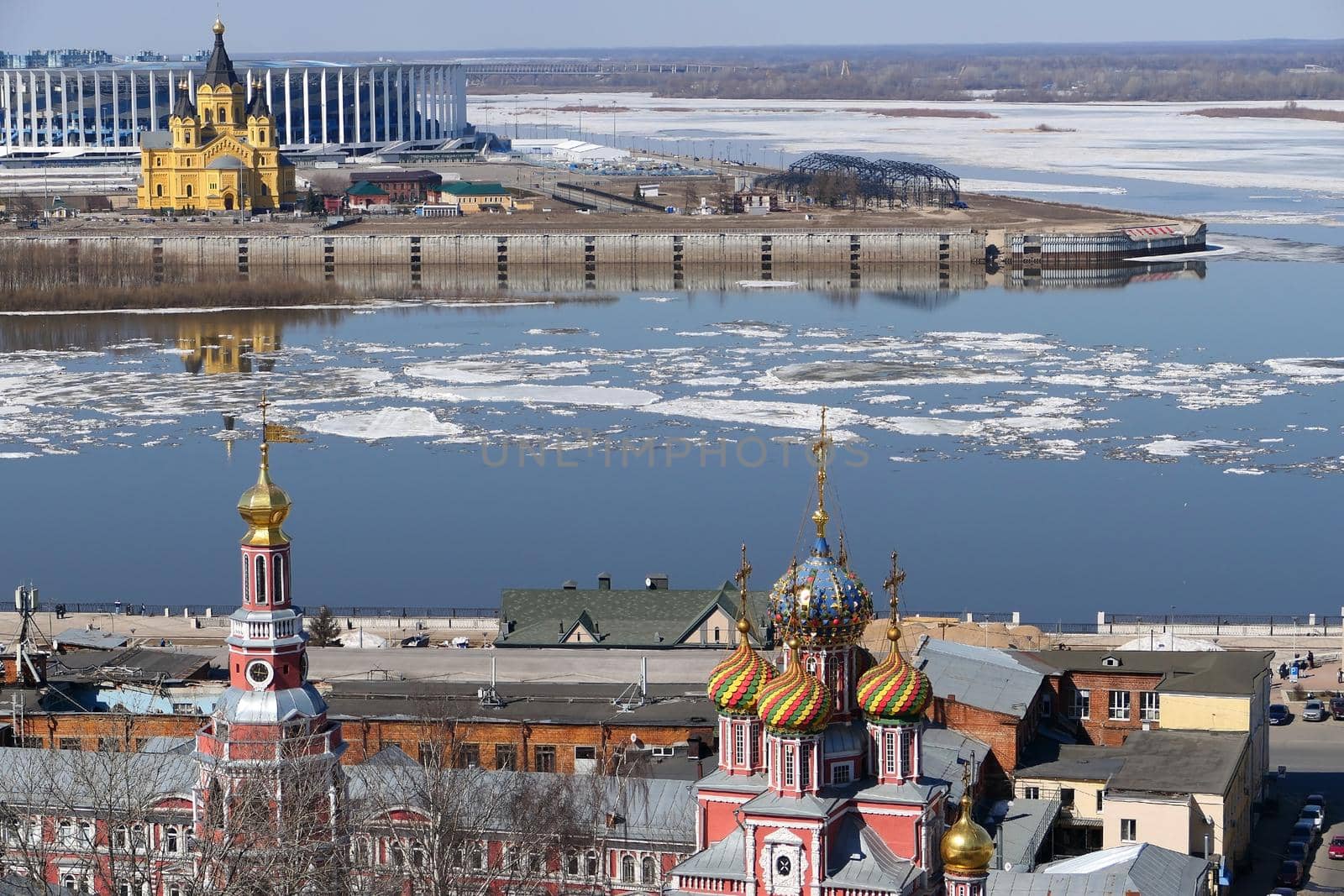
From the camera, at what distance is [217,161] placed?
104 m

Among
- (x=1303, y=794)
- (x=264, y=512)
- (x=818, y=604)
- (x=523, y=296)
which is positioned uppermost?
(x=264, y=512)

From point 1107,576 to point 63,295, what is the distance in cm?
4979

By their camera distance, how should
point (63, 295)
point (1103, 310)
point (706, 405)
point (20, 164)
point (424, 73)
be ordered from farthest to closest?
point (424, 73), point (20, 164), point (63, 295), point (1103, 310), point (706, 405)

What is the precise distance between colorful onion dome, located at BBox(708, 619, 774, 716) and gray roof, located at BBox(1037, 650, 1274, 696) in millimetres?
8538

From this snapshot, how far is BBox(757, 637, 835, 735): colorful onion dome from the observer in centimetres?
1911

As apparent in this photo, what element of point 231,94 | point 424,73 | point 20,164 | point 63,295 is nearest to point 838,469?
point 63,295

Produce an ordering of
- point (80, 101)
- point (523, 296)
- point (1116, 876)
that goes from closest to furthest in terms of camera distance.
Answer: point (1116, 876) → point (523, 296) → point (80, 101)

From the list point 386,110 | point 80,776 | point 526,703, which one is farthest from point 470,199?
point 80,776

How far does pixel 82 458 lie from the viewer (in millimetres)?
51000

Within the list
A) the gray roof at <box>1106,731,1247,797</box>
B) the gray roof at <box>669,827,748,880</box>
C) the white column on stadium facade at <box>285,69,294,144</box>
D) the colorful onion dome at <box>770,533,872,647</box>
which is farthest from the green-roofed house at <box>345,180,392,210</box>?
the gray roof at <box>669,827,748,880</box>

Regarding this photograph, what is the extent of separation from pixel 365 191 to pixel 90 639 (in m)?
81.5

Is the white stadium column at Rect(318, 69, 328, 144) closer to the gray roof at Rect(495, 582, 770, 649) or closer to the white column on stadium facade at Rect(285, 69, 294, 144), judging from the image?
the white column on stadium facade at Rect(285, 69, 294, 144)

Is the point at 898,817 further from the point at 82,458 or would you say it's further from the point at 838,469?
the point at 82,458

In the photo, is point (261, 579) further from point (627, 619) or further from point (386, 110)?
point (386, 110)
